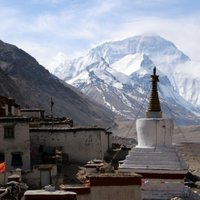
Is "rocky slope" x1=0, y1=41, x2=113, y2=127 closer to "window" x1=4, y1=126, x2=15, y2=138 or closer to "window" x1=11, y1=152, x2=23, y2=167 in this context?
"window" x1=4, y1=126, x2=15, y2=138

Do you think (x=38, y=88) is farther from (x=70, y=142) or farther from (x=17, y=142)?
(x=17, y=142)

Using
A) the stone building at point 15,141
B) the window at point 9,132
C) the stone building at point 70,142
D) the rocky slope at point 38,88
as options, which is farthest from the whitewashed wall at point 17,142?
the rocky slope at point 38,88

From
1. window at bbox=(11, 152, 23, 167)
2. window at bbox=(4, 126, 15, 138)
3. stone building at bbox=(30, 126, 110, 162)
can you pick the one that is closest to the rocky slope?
stone building at bbox=(30, 126, 110, 162)

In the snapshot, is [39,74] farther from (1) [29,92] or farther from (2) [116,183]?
(2) [116,183]

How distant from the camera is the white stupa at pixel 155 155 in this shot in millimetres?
14695

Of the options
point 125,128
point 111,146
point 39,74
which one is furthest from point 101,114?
point 111,146

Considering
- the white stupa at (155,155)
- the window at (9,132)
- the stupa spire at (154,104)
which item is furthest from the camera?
the window at (9,132)

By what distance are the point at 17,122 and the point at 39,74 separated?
426ft

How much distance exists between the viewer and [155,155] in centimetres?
1509

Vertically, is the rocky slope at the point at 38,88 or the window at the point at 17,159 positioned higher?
the rocky slope at the point at 38,88

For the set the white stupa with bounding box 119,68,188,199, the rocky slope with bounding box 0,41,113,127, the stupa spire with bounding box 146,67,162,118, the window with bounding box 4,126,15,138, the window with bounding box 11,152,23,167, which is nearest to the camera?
the white stupa with bounding box 119,68,188,199

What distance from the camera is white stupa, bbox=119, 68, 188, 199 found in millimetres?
14695

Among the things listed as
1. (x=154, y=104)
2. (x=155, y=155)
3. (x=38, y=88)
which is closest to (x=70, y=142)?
(x=154, y=104)

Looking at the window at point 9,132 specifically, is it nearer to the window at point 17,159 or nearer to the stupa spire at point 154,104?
the window at point 17,159
